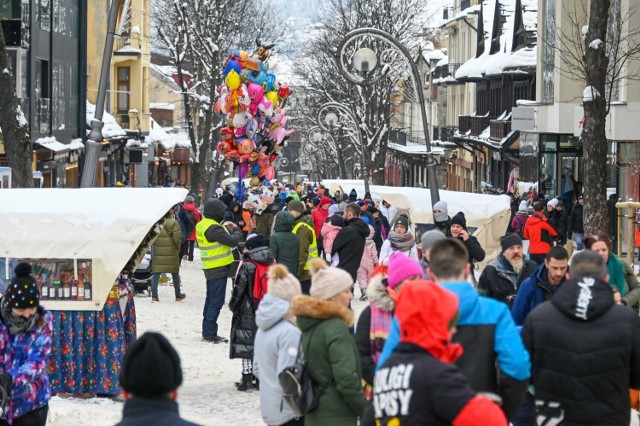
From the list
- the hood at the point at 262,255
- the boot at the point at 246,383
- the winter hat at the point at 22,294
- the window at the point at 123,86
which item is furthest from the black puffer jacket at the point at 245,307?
the window at the point at 123,86

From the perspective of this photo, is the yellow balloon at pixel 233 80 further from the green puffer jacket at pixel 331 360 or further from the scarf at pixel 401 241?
the green puffer jacket at pixel 331 360

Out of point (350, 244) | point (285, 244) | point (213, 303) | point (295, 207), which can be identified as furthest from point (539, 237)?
point (213, 303)

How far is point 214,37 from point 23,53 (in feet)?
42.1

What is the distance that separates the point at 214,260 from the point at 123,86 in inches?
1620

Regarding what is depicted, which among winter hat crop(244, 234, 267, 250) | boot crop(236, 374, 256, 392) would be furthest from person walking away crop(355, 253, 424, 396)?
winter hat crop(244, 234, 267, 250)

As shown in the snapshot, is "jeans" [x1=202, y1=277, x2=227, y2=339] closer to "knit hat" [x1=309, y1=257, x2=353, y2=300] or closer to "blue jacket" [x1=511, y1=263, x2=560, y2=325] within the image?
"blue jacket" [x1=511, y1=263, x2=560, y2=325]

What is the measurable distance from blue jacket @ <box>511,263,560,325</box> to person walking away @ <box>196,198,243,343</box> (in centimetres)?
714

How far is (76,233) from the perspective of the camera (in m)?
11.5

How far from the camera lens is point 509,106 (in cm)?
5166

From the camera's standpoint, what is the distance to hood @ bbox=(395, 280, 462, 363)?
15.8 ft

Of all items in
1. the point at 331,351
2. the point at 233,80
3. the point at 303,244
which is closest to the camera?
the point at 331,351

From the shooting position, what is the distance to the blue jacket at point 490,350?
18.7 feet

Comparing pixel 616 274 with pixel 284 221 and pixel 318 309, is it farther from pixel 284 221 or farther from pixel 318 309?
pixel 284 221

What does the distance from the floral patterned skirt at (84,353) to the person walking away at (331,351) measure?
15.3 ft
